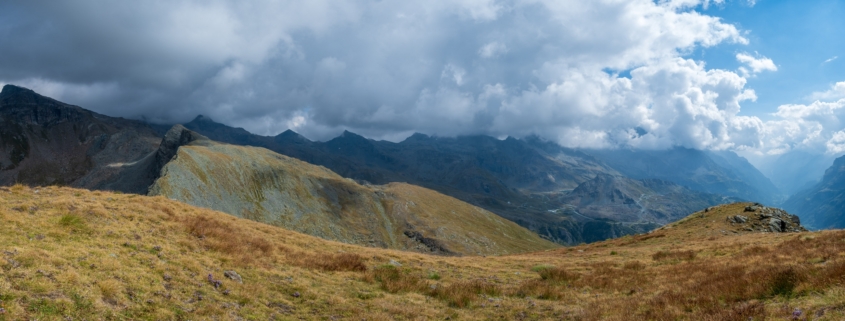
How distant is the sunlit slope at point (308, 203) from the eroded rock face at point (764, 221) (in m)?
109

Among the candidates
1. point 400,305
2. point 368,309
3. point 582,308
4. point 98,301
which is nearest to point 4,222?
point 98,301

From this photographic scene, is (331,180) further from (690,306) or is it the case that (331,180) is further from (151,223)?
(690,306)

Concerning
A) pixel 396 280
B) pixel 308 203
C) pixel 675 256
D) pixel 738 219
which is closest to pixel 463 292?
pixel 396 280

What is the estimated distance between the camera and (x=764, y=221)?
51.2 meters

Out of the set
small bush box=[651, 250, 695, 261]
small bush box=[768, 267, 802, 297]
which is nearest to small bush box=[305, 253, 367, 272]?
small bush box=[768, 267, 802, 297]

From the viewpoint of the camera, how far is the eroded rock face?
49.5 metres

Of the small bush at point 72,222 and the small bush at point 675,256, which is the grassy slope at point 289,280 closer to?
the small bush at point 72,222

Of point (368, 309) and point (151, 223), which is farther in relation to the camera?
point (151, 223)

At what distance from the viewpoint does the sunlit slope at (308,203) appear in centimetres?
11938

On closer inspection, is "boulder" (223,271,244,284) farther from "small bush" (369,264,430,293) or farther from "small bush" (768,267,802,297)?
"small bush" (768,267,802,297)

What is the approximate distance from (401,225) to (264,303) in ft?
528

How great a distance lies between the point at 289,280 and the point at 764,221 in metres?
62.9

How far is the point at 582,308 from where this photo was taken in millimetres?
15875

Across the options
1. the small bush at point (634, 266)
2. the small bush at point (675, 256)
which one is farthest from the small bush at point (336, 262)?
the small bush at point (675, 256)
